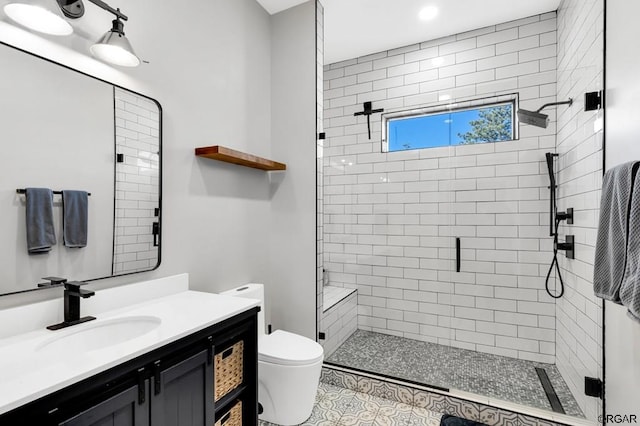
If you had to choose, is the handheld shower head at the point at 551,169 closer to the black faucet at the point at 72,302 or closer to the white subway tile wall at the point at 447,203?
the white subway tile wall at the point at 447,203

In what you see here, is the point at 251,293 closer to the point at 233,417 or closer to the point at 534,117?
the point at 233,417

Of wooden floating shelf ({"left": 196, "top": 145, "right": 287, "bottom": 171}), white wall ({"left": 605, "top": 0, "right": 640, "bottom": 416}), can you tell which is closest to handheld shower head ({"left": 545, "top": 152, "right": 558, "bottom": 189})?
white wall ({"left": 605, "top": 0, "right": 640, "bottom": 416})

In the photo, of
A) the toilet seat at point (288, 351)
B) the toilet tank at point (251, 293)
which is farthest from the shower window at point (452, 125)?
the toilet seat at point (288, 351)

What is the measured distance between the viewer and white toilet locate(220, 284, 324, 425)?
6.08ft

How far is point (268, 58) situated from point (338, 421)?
2745mm

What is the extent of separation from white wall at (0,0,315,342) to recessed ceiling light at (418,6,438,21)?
0.93 metres

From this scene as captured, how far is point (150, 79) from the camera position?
1718 millimetres

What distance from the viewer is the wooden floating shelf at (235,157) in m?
1.96

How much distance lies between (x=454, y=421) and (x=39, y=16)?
2880 millimetres

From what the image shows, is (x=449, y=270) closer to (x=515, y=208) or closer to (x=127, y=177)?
(x=515, y=208)

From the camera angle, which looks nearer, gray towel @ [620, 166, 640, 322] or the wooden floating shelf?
gray towel @ [620, 166, 640, 322]

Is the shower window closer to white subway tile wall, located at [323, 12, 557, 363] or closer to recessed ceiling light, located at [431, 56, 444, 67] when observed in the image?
white subway tile wall, located at [323, 12, 557, 363]

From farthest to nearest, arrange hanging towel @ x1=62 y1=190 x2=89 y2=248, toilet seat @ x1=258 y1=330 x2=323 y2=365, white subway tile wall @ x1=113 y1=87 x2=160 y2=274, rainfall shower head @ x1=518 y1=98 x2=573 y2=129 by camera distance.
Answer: rainfall shower head @ x1=518 y1=98 x2=573 y2=129 → toilet seat @ x1=258 y1=330 x2=323 y2=365 → white subway tile wall @ x1=113 y1=87 x2=160 y2=274 → hanging towel @ x1=62 y1=190 x2=89 y2=248

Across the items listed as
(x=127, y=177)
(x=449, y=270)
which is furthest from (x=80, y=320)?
(x=449, y=270)
